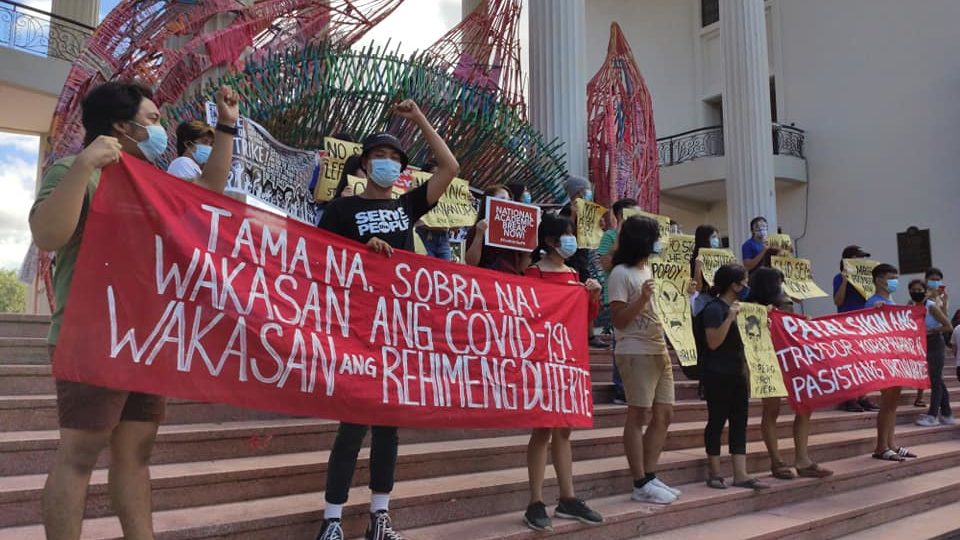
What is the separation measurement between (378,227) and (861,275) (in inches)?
218

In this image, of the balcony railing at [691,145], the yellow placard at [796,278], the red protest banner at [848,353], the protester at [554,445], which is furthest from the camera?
the balcony railing at [691,145]

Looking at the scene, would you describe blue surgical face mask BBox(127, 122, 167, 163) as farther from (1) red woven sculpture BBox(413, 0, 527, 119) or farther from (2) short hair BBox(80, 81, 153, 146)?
(1) red woven sculpture BBox(413, 0, 527, 119)

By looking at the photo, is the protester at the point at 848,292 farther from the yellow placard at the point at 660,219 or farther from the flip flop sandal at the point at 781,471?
the flip flop sandal at the point at 781,471

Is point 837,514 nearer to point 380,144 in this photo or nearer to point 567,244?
point 567,244

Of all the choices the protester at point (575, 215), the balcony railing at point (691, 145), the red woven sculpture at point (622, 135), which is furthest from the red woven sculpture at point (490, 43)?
the balcony railing at point (691, 145)

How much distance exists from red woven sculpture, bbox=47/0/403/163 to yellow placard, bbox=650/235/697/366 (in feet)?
16.7

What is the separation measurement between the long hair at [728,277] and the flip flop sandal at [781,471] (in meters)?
1.26

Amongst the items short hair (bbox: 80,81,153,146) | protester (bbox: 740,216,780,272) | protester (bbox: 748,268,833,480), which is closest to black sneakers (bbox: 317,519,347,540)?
short hair (bbox: 80,81,153,146)

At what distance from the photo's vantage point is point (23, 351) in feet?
15.5

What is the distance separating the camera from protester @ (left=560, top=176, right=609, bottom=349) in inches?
203

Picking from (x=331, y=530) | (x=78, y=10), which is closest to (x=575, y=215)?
(x=331, y=530)

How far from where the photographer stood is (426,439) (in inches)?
177

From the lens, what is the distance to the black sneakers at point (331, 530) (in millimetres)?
2924

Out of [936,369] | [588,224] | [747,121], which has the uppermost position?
[747,121]
